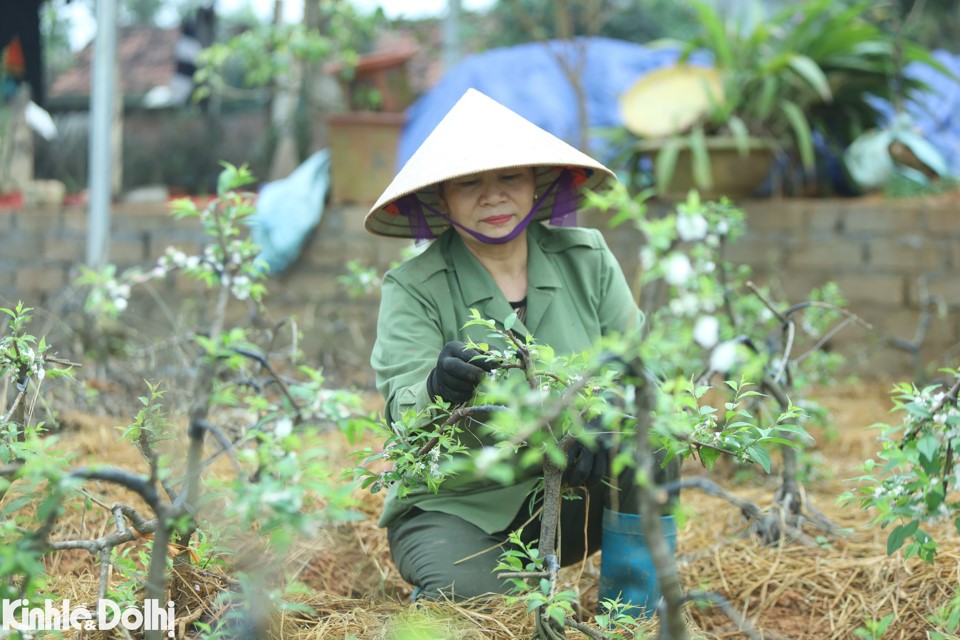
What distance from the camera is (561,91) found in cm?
581

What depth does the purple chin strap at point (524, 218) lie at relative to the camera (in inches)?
89.0

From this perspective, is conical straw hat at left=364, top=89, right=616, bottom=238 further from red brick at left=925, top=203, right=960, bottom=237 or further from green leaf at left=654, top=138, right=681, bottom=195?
red brick at left=925, top=203, right=960, bottom=237

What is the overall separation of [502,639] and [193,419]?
0.84 meters

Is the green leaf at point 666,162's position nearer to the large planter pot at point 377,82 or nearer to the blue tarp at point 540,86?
the blue tarp at point 540,86

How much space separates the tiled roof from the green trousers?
1238cm

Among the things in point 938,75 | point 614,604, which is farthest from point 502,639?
point 938,75

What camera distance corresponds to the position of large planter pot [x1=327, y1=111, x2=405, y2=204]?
5496 millimetres

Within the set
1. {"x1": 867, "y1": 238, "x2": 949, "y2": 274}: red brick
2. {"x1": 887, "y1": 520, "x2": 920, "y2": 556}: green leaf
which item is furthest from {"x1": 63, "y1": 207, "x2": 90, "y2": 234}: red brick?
{"x1": 887, "y1": 520, "x2": 920, "y2": 556}: green leaf

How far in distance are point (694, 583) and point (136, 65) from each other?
14718 millimetres

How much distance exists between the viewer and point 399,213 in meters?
2.44

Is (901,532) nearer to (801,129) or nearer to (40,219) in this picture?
(801,129)

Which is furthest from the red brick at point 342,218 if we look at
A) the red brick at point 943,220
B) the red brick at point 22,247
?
the red brick at point 943,220

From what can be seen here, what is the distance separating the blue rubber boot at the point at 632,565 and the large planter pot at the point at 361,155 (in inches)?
144

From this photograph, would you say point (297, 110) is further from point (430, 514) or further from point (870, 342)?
point (430, 514)
